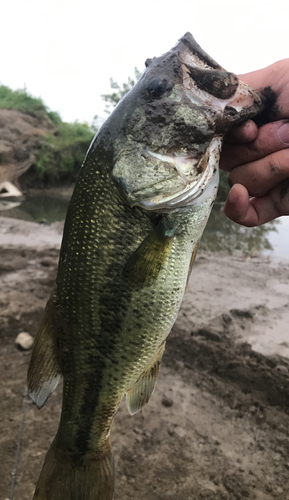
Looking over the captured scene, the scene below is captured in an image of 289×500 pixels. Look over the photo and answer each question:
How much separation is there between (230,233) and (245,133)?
9678mm

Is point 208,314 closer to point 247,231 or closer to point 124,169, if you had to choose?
point 124,169

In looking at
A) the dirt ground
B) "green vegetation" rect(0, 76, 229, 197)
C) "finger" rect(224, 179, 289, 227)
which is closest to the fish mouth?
"finger" rect(224, 179, 289, 227)

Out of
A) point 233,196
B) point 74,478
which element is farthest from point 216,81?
point 74,478

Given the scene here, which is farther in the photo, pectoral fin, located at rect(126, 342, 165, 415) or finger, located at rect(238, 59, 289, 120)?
pectoral fin, located at rect(126, 342, 165, 415)

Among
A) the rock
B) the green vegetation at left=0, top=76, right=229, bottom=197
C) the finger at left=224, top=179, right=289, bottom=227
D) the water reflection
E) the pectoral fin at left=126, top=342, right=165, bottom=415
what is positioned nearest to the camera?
the pectoral fin at left=126, top=342, right=165, bottom=415

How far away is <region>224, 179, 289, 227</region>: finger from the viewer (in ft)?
6.65

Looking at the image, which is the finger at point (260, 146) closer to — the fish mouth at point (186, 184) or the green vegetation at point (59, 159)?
the fish mouth at point (186, 184)

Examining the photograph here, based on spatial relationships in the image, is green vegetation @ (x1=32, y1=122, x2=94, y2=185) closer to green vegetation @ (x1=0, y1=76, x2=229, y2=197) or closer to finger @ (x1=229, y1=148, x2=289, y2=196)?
green vegetation @ (x1=0, y1=76, x2=229, y2=197)

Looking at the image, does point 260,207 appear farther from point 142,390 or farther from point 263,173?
point 142,390

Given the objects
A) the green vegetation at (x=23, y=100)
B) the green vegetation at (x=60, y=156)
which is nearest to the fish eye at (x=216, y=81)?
the green vegetation at (x=60, y=156)

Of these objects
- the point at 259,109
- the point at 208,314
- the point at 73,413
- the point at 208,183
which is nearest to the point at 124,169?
the point at 208,183

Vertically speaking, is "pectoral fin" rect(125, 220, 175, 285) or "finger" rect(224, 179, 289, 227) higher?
"pectoral fin" rect(125, 220, 175, 285)

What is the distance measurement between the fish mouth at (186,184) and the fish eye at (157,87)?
0.26 metres

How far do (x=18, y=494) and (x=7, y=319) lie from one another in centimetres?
202
